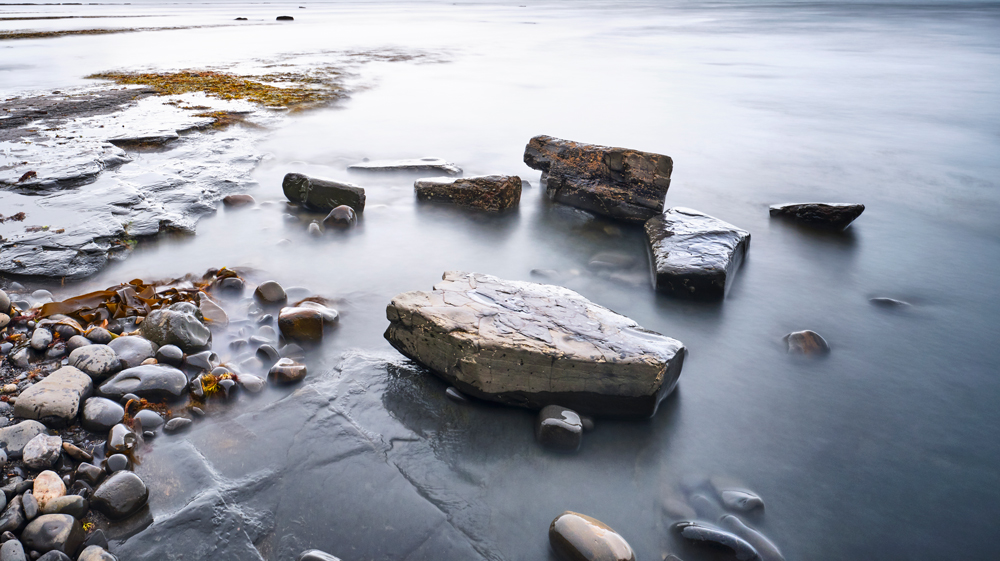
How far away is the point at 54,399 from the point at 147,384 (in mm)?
290

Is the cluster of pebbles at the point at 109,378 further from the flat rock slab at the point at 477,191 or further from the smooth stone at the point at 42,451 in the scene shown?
the flat rock slab at the point at 477,191

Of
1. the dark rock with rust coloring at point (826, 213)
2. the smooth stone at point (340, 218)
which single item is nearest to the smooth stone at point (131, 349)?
the smooth stone at point (340, 218)

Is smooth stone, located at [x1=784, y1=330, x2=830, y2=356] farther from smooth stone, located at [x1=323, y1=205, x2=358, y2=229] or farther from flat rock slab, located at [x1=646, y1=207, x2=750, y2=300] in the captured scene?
smooth stone, located at [x1=323, y1=205, x2=358, y2=229]

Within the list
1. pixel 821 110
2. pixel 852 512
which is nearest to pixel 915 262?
pixel 852 512

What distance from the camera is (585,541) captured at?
1.66m

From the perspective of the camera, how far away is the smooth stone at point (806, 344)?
2834mm

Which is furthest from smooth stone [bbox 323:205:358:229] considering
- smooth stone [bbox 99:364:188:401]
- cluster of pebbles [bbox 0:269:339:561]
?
smooth stone [bbox 99:364:188:401]

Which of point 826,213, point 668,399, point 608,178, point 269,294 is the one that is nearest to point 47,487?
point 269,294

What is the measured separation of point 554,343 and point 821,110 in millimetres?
9731

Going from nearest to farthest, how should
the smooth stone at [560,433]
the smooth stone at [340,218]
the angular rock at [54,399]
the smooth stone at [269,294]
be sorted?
the angular rock at [54,399], the smooth stone at [560,433], the smooth stone at [269,294], the smooth stone at [340,218]

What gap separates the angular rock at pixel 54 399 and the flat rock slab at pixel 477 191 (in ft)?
10.5

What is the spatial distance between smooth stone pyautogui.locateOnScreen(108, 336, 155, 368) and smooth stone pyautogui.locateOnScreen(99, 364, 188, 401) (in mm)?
98

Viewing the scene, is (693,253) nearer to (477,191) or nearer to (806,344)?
(806,344)

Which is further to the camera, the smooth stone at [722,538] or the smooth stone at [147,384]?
the smooth stone at [147,384]
